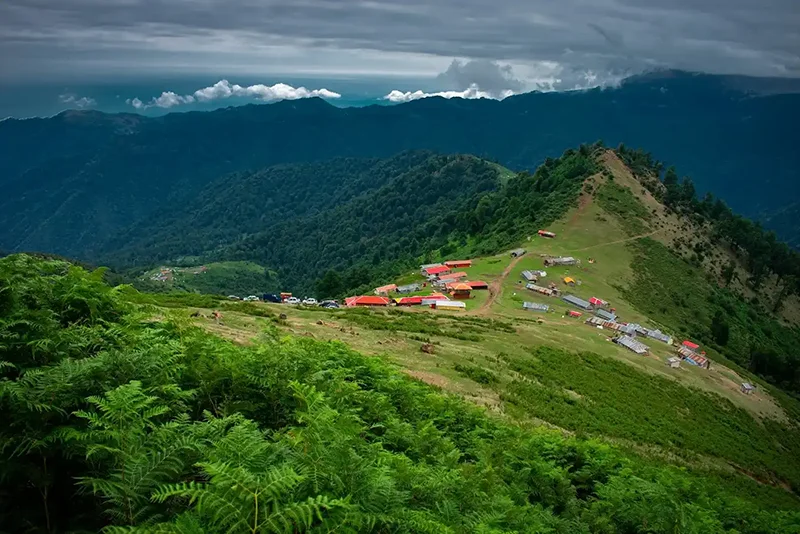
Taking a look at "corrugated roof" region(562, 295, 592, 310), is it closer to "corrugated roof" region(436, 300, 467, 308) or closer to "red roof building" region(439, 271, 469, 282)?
"red roof building" region(439, 271, 469, 282)

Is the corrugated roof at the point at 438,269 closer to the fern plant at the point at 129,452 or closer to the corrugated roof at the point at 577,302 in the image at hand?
the corrugated roof at the point at 577,302

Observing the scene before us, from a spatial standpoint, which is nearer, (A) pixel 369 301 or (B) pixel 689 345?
(A) pixel 369 301

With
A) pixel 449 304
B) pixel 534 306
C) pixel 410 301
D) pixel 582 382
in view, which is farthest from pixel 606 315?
pixel 582 382

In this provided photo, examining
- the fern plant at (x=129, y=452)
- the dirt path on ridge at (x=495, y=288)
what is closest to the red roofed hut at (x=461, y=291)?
the dirt path on ridge at (x=495, y=288)

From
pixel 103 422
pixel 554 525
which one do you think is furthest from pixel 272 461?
pixel 554 525

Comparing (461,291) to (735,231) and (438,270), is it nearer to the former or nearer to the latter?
(438,270)

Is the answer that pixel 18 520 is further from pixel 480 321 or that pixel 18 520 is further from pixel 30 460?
pixel 480 321
